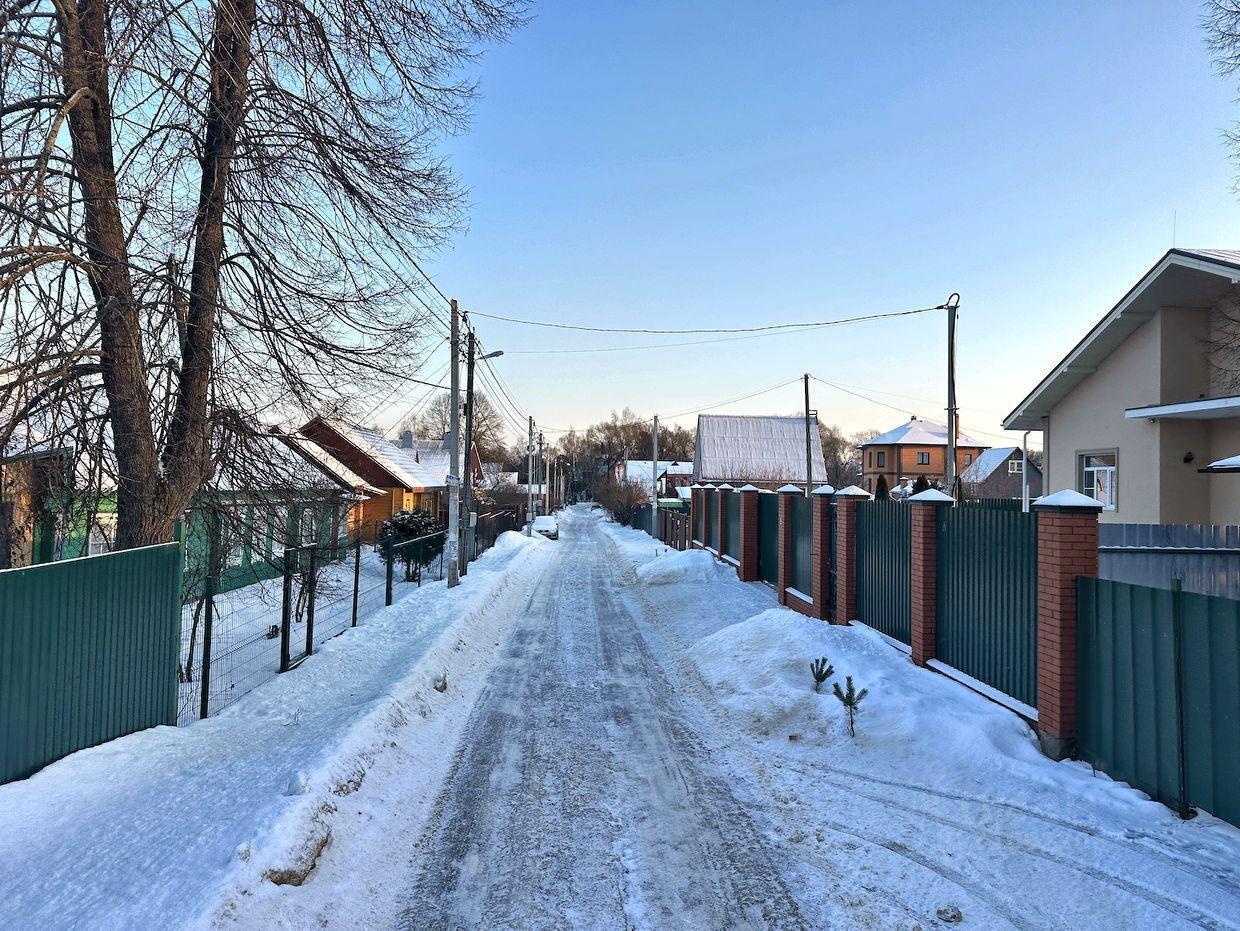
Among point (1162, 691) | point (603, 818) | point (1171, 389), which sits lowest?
point (603, 818)

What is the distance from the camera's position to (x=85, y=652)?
4.92 m

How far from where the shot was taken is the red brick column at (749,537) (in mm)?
15992

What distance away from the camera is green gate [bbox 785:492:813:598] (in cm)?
1175

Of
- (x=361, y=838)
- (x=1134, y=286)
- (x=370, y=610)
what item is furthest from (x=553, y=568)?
(x=361, y=838)

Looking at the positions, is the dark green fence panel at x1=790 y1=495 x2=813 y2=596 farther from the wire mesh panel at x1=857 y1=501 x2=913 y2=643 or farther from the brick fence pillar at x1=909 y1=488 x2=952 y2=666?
the brick fence pillar at x1=909 y1=488 x2=952 y2=666

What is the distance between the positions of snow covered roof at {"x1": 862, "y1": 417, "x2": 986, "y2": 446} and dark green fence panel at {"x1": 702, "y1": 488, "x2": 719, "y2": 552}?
1722 inches

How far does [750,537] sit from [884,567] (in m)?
7.03

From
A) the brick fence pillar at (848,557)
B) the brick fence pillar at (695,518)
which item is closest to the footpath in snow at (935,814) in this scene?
the brick fence pillar at (848,557)

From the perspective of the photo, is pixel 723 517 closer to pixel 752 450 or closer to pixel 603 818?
pixel 603 818

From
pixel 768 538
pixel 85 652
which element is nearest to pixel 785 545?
pixel 768 538

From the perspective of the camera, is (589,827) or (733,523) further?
(733,523)

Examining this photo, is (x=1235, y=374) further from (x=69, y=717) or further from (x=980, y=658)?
(x=69, y=717)

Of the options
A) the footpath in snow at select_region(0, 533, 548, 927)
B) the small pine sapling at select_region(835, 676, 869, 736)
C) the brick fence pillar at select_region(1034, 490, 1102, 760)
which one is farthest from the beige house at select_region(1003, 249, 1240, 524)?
the footpath in snow at select_region(0, 533, 548, 927)

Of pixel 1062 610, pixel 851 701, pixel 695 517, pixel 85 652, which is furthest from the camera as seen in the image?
pixel 695 517
